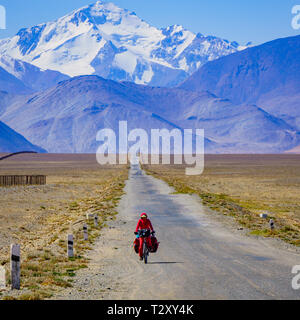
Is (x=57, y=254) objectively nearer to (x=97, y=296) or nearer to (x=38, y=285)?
(x=38, y=285)

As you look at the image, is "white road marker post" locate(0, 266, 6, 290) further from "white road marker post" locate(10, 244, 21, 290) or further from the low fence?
the low fence

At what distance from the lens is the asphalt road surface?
14391 millimetres

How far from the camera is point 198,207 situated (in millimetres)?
41844

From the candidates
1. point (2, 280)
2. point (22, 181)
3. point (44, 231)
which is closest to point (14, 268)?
point (2, 280)

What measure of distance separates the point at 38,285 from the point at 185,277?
3937 mm

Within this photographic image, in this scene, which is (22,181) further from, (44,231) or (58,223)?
(44,231)

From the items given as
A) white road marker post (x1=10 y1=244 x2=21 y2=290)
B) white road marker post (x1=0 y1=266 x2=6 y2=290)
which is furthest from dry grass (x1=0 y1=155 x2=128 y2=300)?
white road marker post (x1=0 y1=266 x2=6 y2=290)

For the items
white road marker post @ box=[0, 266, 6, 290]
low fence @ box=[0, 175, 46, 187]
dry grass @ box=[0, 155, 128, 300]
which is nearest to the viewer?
white road marker post @ box=[0, 266, 6, 290]

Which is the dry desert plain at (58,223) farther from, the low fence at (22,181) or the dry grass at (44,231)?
the low fence at (22,181)

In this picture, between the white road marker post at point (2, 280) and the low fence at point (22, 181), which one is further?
the low fence at point (22, 181)

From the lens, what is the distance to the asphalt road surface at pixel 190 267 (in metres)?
14.4

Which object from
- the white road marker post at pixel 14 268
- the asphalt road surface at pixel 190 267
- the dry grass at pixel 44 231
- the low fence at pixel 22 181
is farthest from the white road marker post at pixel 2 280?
the low fence at pixel 22 181

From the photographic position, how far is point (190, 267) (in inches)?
712
